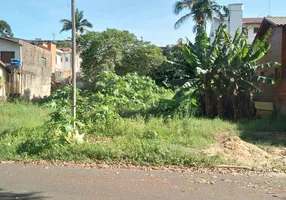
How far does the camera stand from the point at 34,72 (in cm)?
3231

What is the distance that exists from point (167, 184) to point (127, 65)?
2904 centimetres

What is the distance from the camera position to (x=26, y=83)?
1181 inches

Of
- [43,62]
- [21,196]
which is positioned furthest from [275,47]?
[43,62]

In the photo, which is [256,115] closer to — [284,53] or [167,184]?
[284,53]

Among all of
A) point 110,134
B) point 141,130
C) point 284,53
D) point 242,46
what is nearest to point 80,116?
point 110,134

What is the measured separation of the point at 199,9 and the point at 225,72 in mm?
21453

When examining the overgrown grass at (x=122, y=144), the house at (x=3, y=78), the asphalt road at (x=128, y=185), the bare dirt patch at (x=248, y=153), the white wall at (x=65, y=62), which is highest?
the white wall at (x=65, y=62)

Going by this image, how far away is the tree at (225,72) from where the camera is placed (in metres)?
14.7

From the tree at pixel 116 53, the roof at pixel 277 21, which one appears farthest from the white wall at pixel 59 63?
the roof at pixel 277 21

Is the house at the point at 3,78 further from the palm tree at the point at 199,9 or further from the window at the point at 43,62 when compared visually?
the palm tree at the point at 199,9

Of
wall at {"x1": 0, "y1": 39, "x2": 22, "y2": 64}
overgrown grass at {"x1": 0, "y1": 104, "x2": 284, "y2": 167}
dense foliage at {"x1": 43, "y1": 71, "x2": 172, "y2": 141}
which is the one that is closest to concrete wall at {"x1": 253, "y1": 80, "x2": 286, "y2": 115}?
overgrown grass at {"x1": 0, "y1": 104, "x2": 284, "y2": 167}

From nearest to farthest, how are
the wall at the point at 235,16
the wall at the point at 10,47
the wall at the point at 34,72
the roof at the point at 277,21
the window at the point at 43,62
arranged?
the roof at the point at 277,21 → the wall at the point at 10,47 → the wall at the point at 34,72 → the window at the point at 43,62 → the wall at the point at 235,16

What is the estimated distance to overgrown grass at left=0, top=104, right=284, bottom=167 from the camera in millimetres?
7344

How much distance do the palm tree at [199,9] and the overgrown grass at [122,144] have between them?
25542 mm
